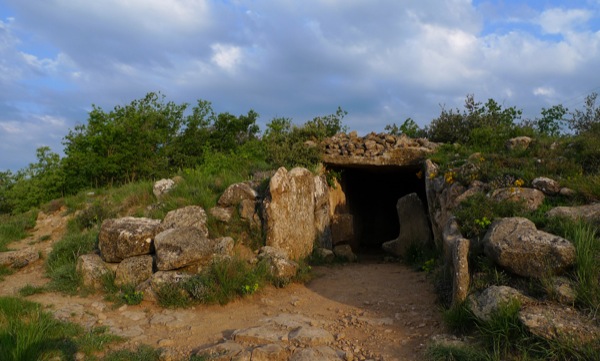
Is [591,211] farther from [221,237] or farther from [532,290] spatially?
[221,237]

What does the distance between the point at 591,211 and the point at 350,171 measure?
773 cm

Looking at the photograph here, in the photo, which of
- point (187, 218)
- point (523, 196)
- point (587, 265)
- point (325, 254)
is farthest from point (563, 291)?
point (187, 218)

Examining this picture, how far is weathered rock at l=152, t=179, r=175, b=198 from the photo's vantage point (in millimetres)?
10242

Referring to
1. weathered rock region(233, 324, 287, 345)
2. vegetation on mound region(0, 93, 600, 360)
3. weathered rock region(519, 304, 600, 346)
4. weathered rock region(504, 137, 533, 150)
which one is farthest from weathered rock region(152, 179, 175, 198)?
weathered rock region(519, 304, 600, 346)

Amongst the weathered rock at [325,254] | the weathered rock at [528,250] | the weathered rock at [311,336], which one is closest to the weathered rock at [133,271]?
the weathered rock at [311,336]

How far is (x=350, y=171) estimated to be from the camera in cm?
1352

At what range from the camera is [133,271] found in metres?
7.46

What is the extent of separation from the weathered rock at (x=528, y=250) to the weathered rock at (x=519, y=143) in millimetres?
4498

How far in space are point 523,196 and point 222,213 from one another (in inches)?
204

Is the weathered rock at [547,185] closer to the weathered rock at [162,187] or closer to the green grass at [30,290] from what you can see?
the weathered rock at [162,187]

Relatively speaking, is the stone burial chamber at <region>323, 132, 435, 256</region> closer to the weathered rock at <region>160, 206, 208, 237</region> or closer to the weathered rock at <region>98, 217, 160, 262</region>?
the weathered rock at <region>160, 206, 208, 237</region>

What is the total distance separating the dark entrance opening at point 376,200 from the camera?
14.2 m

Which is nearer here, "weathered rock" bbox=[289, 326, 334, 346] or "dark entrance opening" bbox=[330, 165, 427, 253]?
"weathered rock" bbox=[289, 326, 334, 346]

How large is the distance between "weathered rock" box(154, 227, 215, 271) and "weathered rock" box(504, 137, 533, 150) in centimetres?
643
